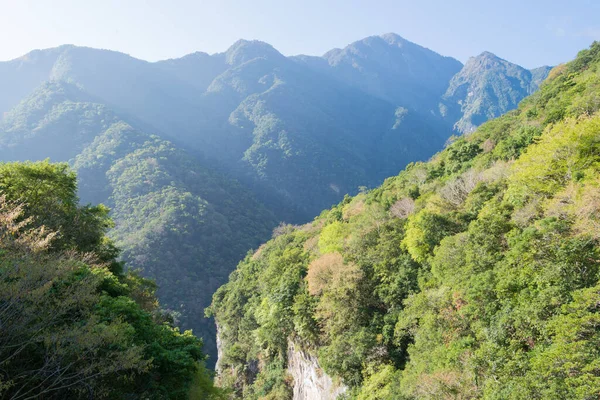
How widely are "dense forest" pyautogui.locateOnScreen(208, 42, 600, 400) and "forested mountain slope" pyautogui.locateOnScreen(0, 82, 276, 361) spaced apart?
47.4 meters

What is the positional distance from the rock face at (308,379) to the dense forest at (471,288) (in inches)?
39.8

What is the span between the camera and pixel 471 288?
45.5ft

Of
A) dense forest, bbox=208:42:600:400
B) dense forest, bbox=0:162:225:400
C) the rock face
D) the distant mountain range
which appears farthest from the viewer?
the distant mountain range

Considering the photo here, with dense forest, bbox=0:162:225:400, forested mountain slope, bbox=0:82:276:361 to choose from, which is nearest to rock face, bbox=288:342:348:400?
dense forest, bbox=0:162:225:400

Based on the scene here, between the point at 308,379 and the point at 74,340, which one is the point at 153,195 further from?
the point at 74,340

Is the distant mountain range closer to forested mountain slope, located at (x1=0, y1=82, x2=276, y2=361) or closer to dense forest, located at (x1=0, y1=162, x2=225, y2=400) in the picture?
forested mountain slope, located at (x1=0, y1=82, x2=276, y2=361)

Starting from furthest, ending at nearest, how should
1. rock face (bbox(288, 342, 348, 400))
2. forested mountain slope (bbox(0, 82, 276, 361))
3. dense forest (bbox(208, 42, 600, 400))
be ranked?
forested mountain slope (bbox(0, 82, 276, 361)) → rock face (bbox(288, 342, 348, 400)) → dense forest (bbox(208, 42, 600, 400))

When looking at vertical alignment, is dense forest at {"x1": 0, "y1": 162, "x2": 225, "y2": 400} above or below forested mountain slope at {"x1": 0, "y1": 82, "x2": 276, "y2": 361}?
above

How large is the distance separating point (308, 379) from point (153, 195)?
8307cm

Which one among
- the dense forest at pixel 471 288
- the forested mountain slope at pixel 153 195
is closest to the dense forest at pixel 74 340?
the dense forest at pixel 471 288

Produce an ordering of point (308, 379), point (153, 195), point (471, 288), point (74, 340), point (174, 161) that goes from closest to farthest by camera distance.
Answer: point (74, 340)
point (471, 288)
point (308, 379)
point (153, 195)
point (174, 161)

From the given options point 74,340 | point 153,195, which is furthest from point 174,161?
point 74,340

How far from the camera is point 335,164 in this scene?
172625mm

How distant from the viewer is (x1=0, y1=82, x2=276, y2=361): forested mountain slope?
236 ft
